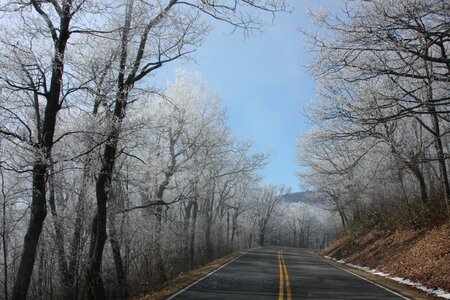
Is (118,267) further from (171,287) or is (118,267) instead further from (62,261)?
(171,287)

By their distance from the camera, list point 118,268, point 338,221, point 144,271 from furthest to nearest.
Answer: point 338,221 → point 144,271 → point 118,268

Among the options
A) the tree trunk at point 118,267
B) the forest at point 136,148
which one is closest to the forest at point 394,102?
the forest at point 136,148

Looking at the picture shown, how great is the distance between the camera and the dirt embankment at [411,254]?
1395cm

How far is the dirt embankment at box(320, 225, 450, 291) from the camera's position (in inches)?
549

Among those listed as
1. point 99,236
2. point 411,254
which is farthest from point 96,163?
point 411,254

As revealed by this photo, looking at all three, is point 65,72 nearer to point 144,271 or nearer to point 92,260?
point 92,260

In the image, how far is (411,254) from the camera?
18047 mm

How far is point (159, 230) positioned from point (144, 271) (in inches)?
90.4

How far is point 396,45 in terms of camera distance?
8.78m

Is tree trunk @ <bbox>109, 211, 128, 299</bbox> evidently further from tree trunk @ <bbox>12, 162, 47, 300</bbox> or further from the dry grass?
tree trunk @ <bbox>12, 162, 47, 300</bbox>

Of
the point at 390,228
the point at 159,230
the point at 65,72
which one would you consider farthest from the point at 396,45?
the point at 390,228

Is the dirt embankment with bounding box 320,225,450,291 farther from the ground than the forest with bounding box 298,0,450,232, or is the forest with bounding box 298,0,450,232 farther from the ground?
the forest with bounding box 298,0,450,232

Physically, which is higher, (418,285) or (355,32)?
(355,32)

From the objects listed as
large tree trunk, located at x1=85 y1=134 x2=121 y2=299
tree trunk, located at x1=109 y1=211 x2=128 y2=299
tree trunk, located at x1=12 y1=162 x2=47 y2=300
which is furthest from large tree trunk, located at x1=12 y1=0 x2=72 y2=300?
tree trunk, located at x1=109 y1=211 x2=128 y2=299
